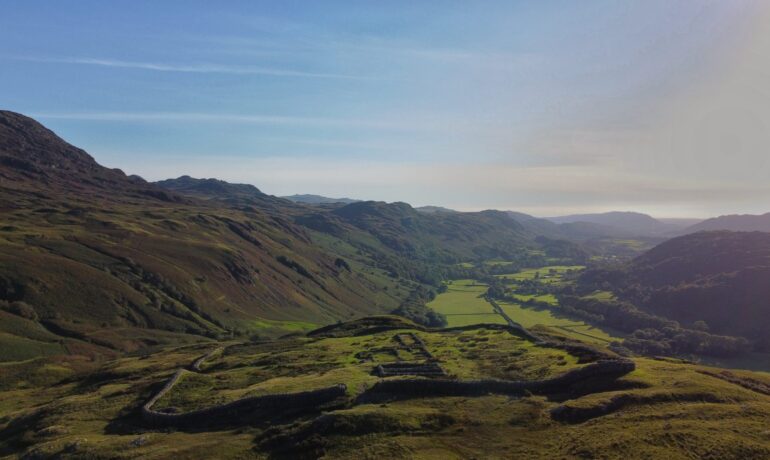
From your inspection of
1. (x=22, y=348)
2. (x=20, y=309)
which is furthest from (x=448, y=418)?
(x=20, y=309)

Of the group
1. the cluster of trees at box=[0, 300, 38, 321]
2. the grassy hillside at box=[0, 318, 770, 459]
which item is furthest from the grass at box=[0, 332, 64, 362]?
the grassy hillside at box=[0, 318, 770, 459]

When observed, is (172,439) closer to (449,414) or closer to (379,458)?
(379,458)

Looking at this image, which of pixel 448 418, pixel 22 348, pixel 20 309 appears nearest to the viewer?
pixel 448 418

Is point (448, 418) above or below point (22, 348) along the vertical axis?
above

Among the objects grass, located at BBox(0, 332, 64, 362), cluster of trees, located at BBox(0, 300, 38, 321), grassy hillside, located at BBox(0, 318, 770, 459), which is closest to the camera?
grassy hillside, located at BBox(0, 318, 770, 459)

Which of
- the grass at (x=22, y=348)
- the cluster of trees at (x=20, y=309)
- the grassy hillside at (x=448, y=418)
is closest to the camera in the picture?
the grassy hillside at (x=448, y=418)

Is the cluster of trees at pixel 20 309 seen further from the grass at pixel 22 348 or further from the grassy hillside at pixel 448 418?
the grassy hillside at pixel 448 418

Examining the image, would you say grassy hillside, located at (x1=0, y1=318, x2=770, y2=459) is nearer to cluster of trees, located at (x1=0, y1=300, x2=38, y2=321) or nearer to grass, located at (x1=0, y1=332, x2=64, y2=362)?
grass, located at (x1=0, y1=332, x2=64, y2=362)

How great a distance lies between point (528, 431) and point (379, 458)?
1614 cm

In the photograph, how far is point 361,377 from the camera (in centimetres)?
7056

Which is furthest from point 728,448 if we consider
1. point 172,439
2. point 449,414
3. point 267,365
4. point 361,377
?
point 267,365

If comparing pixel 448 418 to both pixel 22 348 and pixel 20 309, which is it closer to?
pixel 22 348

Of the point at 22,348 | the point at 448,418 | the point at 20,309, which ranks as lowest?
the point at 22,348

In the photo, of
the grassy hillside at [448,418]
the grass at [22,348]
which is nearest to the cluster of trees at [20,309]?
the grass at [22,348]
